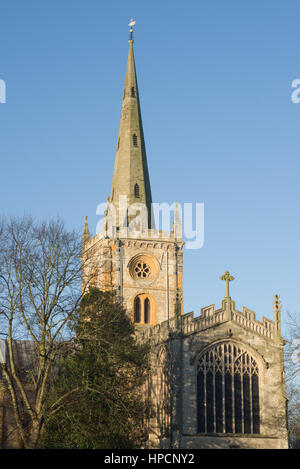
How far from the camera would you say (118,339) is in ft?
119

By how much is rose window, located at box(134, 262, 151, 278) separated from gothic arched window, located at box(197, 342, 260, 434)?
741 inches

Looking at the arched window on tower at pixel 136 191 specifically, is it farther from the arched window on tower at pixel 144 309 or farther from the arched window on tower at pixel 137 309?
the arched window on tower at pixel 137 309

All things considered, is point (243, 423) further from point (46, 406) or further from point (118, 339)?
point (46, 406)

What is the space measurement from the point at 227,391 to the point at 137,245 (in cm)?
2177

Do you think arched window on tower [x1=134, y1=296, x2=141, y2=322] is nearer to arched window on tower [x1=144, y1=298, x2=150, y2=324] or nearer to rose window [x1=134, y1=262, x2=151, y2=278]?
arched window on tower [x1=144, y1=298, x2=150, y2=324]

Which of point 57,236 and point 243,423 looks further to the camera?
point 243,423

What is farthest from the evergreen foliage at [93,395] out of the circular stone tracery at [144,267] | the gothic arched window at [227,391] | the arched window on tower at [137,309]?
the circular stone tracery at [144,267]

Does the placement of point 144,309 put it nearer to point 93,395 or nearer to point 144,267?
point 144,267

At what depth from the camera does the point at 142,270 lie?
211 ft

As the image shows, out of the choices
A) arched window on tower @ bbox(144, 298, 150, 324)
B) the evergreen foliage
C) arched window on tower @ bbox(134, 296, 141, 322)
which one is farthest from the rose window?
the evergreen foliage

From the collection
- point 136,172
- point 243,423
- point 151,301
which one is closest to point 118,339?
point 243,423

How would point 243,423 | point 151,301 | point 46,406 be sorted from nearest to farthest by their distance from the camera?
point 46,406 → point 243,423 → point 151,301

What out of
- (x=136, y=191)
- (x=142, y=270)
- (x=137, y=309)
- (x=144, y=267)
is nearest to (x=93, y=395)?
(x=137, y=309)
